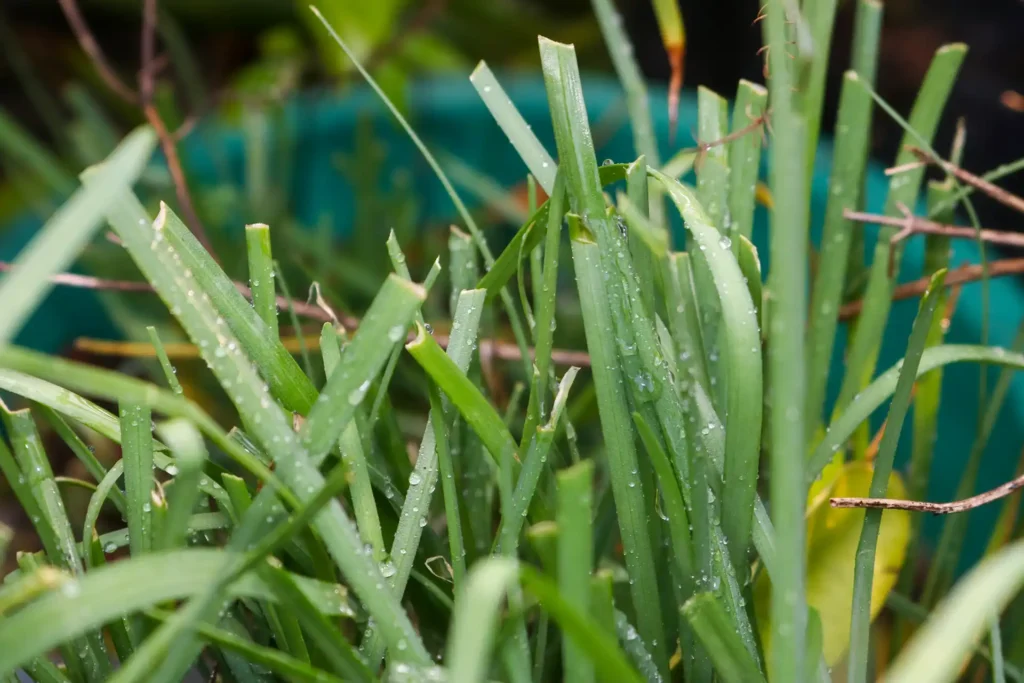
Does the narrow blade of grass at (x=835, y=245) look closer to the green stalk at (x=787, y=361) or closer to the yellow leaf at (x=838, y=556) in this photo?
the yellow leaf at (x=838, y=556)

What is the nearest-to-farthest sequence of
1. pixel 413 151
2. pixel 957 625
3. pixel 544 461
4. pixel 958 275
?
pixel 957 625
pixel 544 461
pixel 958 275
pixel 413 151

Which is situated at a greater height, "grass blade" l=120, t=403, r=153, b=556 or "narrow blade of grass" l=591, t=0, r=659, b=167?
"narrow blade of grass" l=591, t=0, r=659, b=167

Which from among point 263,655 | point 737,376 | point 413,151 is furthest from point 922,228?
point 413,151

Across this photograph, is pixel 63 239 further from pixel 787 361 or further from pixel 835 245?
pixel 835 245

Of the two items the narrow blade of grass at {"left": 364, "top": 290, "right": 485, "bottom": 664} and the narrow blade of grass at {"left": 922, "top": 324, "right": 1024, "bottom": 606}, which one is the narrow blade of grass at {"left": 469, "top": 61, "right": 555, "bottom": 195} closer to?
the narrow blade of grass at {"left": 364, "top": 290, "right": 485, "bottom": 664}

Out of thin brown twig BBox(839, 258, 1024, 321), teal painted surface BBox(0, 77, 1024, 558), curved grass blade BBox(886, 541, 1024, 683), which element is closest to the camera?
curved grass blade BBox(886, 541, 1024, 683)

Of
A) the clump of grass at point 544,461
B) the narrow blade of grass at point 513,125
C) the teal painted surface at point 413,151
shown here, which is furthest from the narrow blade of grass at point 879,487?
the teal painted surface at point 413,151

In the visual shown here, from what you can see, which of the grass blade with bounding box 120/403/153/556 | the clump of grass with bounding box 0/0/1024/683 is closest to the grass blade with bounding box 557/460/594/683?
the clump of grass with bounding box 0/0/1024/683
